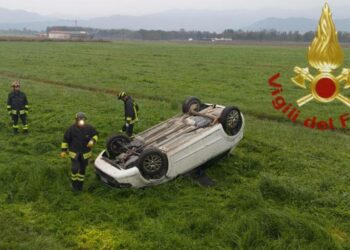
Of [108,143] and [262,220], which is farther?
[108,143]

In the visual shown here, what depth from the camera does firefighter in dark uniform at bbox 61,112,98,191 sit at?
8305mm

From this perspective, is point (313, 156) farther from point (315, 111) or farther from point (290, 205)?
point (315, 111)

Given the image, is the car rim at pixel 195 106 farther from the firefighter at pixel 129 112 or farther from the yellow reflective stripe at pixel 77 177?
the yellow reflective stripe at pixel 77 177

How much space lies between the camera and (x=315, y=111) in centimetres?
1659

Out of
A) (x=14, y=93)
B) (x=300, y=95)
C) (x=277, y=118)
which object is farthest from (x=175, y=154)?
(x=300, y=95)

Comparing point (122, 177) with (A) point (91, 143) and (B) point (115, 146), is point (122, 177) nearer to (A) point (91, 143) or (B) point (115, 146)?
(A) point (91, 143)

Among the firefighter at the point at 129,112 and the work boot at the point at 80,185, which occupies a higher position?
the firefighter at the point at 129,112

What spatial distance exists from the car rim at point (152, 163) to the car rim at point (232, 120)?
1.94 meters

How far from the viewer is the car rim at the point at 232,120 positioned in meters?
9.30

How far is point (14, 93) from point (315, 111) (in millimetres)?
10876

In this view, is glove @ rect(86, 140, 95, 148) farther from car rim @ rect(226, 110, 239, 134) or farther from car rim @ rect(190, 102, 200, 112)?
car rim @ rect(190, 102, 200, 112)

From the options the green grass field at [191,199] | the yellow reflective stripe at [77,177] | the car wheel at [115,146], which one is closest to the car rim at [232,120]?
the green grass field at [191,199]

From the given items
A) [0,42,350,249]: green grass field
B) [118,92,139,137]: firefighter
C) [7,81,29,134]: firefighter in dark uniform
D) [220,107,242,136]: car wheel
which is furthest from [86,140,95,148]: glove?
[7,81,29,134]: firefighter in dark uniform

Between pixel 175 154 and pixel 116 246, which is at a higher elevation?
pixel 175 154
